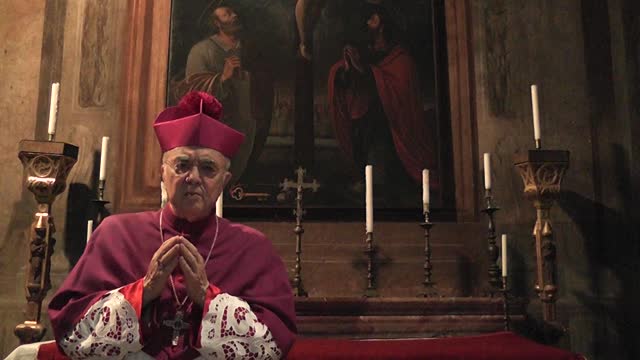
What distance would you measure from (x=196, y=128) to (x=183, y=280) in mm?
588

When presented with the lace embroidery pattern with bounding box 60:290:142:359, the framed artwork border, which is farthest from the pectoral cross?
the framed artwork border

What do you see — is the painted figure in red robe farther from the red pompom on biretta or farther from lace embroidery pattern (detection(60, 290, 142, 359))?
lace embroidery pattern (detection(60, 290, 142, 359))

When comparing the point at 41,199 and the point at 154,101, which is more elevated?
the point at 154,101

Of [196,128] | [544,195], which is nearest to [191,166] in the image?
[196,128]

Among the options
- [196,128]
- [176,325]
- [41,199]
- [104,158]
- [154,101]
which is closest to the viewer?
[176,325]

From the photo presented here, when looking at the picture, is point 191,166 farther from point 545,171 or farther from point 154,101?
point 545,171

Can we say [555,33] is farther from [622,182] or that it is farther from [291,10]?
[291,10]

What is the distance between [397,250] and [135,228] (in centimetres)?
263

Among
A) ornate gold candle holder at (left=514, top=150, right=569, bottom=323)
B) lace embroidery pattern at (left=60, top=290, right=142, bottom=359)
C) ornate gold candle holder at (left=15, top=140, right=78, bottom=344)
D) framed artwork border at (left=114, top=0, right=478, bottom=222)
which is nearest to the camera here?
lace embroidery pattern at (left=60, top=290, right=142, bottom=359)

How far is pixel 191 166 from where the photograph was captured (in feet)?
8.14

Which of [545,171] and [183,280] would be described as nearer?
[183,280]

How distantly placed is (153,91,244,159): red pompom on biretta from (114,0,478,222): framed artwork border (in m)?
2.38

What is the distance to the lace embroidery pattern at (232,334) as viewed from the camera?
7.47ft

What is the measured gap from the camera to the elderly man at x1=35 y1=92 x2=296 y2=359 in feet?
7.41
